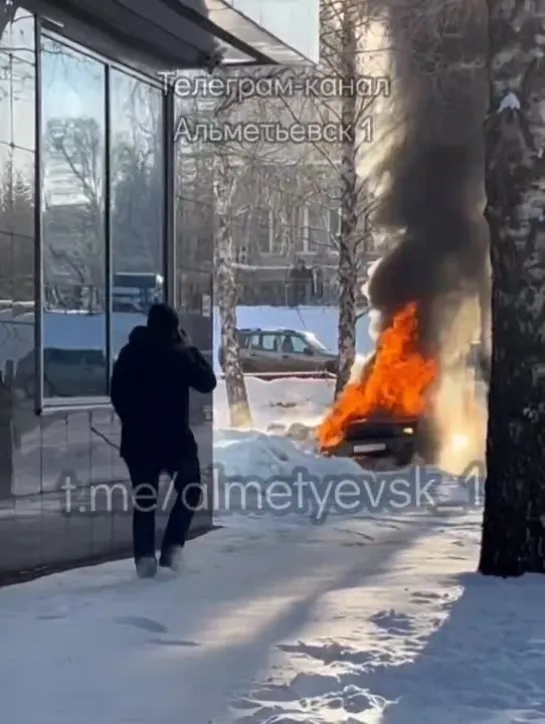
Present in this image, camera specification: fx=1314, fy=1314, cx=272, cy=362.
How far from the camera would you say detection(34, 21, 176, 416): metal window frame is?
848 centimetres

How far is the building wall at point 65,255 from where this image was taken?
26.7ft

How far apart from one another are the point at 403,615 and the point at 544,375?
1852 mm

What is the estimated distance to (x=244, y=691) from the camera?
543cm

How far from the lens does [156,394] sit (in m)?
8.16

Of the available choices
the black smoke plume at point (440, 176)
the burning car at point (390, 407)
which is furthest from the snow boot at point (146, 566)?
the black smoke plume at point (440, 176)

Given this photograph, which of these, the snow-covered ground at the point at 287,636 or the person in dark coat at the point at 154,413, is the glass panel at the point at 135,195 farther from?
the snow-covered ground at the point at 287,636

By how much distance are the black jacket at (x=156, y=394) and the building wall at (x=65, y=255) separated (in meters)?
0.63

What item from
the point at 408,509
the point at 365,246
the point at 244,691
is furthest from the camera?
the point at 365,246

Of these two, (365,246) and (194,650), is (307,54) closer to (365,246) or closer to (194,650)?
(194,650)

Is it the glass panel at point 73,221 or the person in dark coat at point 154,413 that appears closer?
the person in dark coat at point 154,413

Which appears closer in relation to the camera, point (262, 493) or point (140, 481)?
point (140, 481)

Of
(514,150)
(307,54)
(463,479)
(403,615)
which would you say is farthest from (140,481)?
(463,479)

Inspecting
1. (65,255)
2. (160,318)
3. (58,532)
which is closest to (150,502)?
(58,532)

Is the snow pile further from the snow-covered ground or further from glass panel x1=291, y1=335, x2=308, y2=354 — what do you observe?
the snow-covered ground
